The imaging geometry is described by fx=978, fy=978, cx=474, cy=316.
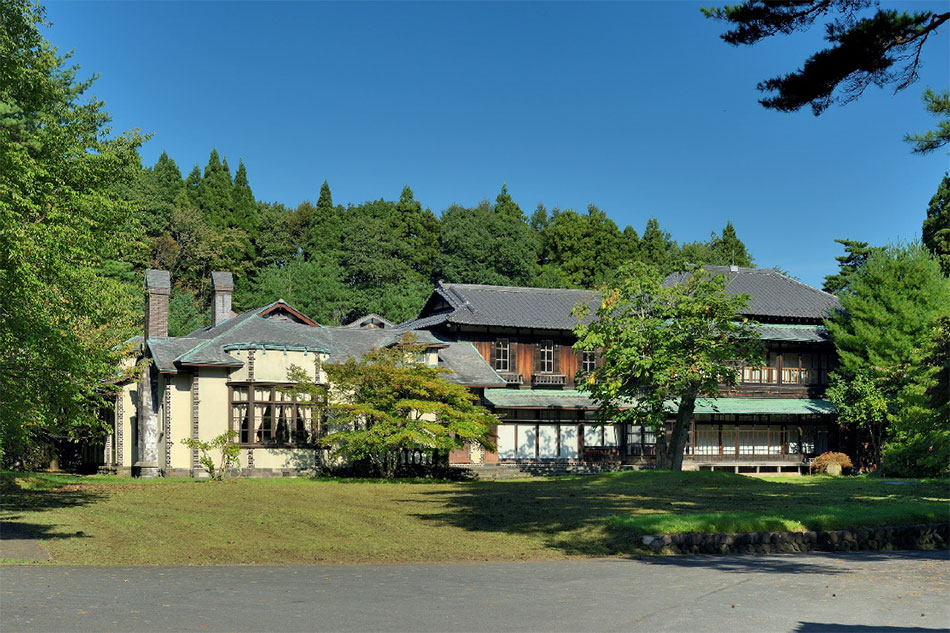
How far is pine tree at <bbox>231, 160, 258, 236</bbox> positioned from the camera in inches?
2638

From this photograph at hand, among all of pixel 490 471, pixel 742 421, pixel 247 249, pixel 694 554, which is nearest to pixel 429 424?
pixel 490 471

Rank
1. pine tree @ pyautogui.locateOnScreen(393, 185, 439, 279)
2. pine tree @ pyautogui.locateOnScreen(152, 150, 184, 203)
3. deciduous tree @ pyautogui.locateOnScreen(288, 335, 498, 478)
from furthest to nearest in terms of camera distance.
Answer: pine tree @ pyautogui.locateOnScreen(393, 185, 439, 279) → pine tree @ pyautogui.locateOnScreen(152, 150, 184, 203) → deciduous tree @ pyautogui.locateOnScreen(288, 335, 498, 478)

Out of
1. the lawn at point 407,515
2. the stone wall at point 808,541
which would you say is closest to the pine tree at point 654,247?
the lawn at point 407,515

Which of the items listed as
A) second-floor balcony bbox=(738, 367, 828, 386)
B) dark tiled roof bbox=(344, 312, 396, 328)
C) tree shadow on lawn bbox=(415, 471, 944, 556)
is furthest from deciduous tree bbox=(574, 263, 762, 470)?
dark tiled roof bbox=(344, 312, 396, 328)

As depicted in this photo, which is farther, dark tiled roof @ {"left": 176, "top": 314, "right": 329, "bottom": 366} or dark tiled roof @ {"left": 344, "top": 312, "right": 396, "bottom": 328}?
dark tiled roof @ {"left": 344, "top": 312, "right": 396, "bottom": 328}

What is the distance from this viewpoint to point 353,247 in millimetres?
64500

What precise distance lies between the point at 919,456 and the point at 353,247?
39.7m

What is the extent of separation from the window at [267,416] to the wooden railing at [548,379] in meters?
11.8

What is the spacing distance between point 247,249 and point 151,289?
32.2 m

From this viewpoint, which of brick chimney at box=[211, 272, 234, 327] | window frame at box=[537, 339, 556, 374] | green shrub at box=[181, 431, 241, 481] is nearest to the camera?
green shrub at box=[181, 431, 241, 481]

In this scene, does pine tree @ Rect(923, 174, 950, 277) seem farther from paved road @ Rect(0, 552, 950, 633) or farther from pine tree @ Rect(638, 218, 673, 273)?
paved road @ Rect(0, 552, 950, 633)

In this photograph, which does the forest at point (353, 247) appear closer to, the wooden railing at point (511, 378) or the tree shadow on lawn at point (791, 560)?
the wooden railing at point (511, 378)

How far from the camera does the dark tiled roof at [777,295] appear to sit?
4441cm

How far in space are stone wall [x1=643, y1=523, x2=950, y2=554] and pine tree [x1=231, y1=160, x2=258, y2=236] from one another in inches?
2197
